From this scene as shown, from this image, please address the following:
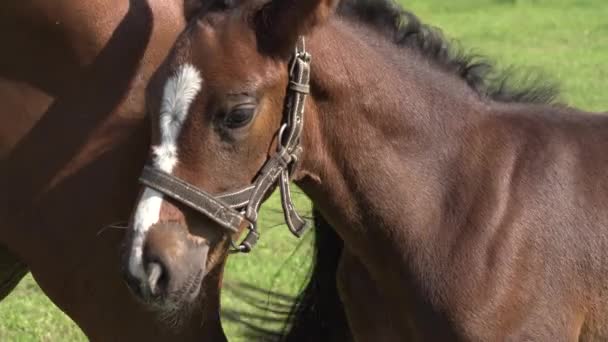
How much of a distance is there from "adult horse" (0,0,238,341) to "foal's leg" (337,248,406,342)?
44 cm

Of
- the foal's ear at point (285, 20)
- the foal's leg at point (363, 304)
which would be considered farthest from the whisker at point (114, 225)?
the foal's ear at point (285, 20)

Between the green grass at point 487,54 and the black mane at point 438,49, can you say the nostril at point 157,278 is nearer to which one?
the black mane at point 438,49

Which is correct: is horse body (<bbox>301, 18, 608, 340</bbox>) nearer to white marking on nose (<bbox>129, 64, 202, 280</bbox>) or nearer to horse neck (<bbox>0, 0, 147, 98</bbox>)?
white marking on nose (<bbox>129, 64, 202, 280</bbox>)

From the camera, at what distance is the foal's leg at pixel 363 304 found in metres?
3.74

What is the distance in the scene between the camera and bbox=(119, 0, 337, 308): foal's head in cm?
328

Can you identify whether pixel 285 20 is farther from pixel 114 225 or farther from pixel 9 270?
pixel 9 270

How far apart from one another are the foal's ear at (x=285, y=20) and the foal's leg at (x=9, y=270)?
1.45 m

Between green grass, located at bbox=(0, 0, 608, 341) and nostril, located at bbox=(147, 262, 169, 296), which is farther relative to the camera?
green grass, located at bbox=(0, 0, 608, 341)

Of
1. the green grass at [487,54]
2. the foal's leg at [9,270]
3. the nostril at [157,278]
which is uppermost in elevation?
the nostril at [157,278]

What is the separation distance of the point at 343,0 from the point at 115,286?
1201 mm

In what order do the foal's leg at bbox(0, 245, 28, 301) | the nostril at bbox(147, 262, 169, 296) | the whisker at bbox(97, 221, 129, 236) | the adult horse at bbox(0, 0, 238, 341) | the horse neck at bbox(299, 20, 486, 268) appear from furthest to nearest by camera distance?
the foal's leg at bbox(0, 245, 28, 301) → the adult horse at bbox(0, 0, 238, 341) → the whisker at bbox(97, 221, 129, 236) → the horse neck at bbox(299, 20, 486, 268) → the nostril at bbox(147, 262, 169, 296)

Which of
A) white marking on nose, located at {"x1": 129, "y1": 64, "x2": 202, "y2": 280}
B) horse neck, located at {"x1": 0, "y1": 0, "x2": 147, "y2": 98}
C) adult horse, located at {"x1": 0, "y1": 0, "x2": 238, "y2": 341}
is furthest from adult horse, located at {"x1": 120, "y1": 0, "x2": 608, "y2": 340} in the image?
horse neck, located at {"x1": 0, "y1": 0, "x2": 147, "y2": 98}

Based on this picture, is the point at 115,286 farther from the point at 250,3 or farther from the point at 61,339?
the point at 61,339

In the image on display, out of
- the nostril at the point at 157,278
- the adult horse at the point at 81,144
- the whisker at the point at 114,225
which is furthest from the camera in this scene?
the adult horse at the point at 81,144
